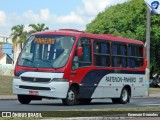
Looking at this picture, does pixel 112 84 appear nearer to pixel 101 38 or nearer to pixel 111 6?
pixel 101 38

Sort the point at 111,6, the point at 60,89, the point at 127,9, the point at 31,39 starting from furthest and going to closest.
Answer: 1. the point at 111,6
2. the point at 127,9
3. the point at 31,39
4. the point at 60,89

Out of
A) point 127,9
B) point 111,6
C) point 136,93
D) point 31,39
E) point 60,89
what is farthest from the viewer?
point 111,6

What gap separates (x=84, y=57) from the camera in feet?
73.7

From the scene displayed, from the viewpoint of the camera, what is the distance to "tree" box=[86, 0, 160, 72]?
63281 mm

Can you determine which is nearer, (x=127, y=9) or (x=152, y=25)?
(x=152, y=25)

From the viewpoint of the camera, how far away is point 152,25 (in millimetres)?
64438

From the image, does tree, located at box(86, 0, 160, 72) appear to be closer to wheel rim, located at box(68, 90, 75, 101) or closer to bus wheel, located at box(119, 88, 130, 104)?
bus wheel, located at box(119, 88, 130, 104)

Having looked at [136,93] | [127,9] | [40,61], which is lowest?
[136,93]

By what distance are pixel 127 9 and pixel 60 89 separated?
49.5m

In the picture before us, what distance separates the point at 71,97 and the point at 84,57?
1916mm

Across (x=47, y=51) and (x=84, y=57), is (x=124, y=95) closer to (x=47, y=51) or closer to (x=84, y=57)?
(x=84, y=57)

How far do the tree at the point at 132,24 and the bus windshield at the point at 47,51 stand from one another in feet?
135

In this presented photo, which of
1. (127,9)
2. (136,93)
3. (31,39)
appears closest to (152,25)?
(127,9)

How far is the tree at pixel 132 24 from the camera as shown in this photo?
63.3m
